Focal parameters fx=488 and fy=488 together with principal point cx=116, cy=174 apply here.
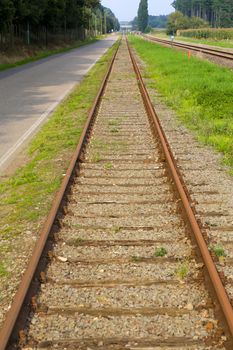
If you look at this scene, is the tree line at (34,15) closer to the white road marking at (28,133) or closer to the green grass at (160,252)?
the white road marking at (28,133)

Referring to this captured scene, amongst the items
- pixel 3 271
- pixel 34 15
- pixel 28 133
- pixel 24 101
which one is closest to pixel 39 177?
pixel 3 271

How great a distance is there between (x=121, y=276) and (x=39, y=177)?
4093 mm

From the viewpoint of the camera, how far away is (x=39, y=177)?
854 cm

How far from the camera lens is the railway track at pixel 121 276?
3.86 m

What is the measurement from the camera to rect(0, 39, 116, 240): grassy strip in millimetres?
6512

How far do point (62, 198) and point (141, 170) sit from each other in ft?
7.07

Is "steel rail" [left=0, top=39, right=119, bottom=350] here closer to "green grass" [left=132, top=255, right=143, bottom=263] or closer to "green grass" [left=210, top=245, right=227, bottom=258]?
"green grass" [left=132, top=255, right=143, bottom=263]

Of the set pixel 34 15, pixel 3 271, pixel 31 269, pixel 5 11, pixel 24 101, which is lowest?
pixel 3 271

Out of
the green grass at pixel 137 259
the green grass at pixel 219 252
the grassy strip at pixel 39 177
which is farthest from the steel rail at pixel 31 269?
the green grass at pixel 219 252

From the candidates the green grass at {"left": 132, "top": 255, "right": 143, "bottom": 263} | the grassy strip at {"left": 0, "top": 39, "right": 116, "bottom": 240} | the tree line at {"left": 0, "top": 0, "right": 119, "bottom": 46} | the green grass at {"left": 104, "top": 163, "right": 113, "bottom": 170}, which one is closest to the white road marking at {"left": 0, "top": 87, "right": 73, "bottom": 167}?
the grassy strip at {"left": 0, "top": 39, "right": 116, "bottom": 240}

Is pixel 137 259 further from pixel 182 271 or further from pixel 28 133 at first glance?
pixel 28 133

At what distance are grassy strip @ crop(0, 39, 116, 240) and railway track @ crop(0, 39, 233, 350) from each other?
328mm

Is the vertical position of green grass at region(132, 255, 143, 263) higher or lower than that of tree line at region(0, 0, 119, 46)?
lower

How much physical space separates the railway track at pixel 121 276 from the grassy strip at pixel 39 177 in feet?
1.08
